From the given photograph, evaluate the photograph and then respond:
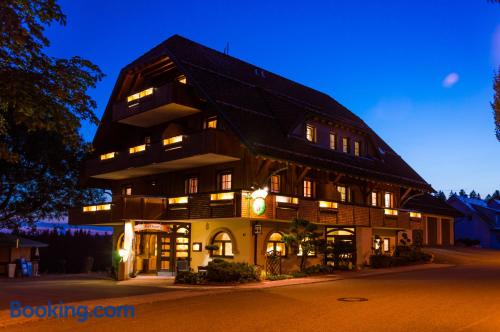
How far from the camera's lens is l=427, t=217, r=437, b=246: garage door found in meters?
52.8

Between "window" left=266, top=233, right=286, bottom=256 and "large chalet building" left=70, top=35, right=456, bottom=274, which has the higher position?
"large chalet building" left=70, top=35, right=456, bottom=274

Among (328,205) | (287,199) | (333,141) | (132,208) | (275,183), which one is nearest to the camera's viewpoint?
(287,199)

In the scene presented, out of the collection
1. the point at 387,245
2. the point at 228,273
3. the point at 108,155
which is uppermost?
the point at 108,155

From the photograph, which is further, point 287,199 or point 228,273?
point 287,199

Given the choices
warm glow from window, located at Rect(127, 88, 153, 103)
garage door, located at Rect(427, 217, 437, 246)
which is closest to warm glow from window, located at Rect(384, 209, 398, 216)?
warm glow from window, located at Rect(127, 88, 153, 103)

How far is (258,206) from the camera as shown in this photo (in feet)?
85.9

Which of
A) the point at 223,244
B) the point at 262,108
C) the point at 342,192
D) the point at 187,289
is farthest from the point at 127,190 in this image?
the point at 187,289

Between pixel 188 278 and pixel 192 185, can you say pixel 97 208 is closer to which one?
pixel 192 185

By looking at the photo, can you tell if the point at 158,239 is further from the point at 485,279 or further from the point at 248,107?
the point at 485,279

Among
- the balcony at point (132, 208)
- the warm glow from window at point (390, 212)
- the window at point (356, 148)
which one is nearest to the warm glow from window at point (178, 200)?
the balcony at point (132, 208)

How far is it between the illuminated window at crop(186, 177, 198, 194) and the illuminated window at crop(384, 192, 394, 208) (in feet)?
48.8
